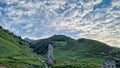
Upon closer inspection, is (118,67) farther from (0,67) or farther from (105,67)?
(0,67)

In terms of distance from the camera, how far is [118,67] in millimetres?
179125

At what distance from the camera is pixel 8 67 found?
19900 cm

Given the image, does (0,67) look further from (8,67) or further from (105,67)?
(105,67)

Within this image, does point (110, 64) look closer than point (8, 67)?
Yes

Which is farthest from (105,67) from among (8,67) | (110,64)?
(8,67)

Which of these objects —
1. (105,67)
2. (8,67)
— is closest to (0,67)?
(8,67)

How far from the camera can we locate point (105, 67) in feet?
617

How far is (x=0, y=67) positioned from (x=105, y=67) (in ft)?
222

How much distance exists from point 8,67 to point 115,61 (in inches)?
2823

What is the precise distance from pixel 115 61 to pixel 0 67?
7353cm

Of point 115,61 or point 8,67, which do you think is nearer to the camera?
point 115,61

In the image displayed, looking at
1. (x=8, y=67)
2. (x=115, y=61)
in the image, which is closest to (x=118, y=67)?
(x=115, y=61)

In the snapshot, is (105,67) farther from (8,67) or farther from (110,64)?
(8,67)

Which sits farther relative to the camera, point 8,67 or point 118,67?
point 8,67
